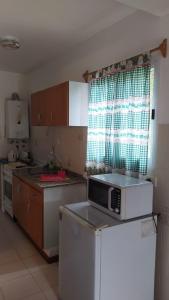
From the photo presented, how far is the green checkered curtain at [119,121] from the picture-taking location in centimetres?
205

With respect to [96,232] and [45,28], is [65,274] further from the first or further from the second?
[45,28]

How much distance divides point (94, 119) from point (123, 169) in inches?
27.4

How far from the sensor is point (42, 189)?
2572 millimetres

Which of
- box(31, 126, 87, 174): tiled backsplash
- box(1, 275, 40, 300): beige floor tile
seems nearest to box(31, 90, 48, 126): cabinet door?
box(31, 126, 87, 174): tiled backsplash

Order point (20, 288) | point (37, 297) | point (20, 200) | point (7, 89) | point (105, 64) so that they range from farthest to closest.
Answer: point (7, 89)
point (20, 200)
point (105, 64)
point (20, 288)
point (37, 297)

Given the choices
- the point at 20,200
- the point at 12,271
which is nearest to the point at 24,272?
the point at 12,271

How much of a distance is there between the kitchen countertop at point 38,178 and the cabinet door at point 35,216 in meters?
0.09

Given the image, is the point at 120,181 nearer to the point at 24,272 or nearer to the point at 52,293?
the point at 52,293

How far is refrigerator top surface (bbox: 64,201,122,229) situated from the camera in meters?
1.66

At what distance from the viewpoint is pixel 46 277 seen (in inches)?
94.0

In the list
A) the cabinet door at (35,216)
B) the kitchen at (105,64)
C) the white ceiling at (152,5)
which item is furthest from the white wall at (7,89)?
the white ceiling at (152,5)

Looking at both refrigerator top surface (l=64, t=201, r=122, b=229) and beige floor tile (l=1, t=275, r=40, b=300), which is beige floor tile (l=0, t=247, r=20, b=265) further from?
refrigerator top surface (l=64, t=201, r=122, b=229)

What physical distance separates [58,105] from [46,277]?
6.11ft

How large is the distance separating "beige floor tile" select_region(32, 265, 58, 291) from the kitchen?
980mm
